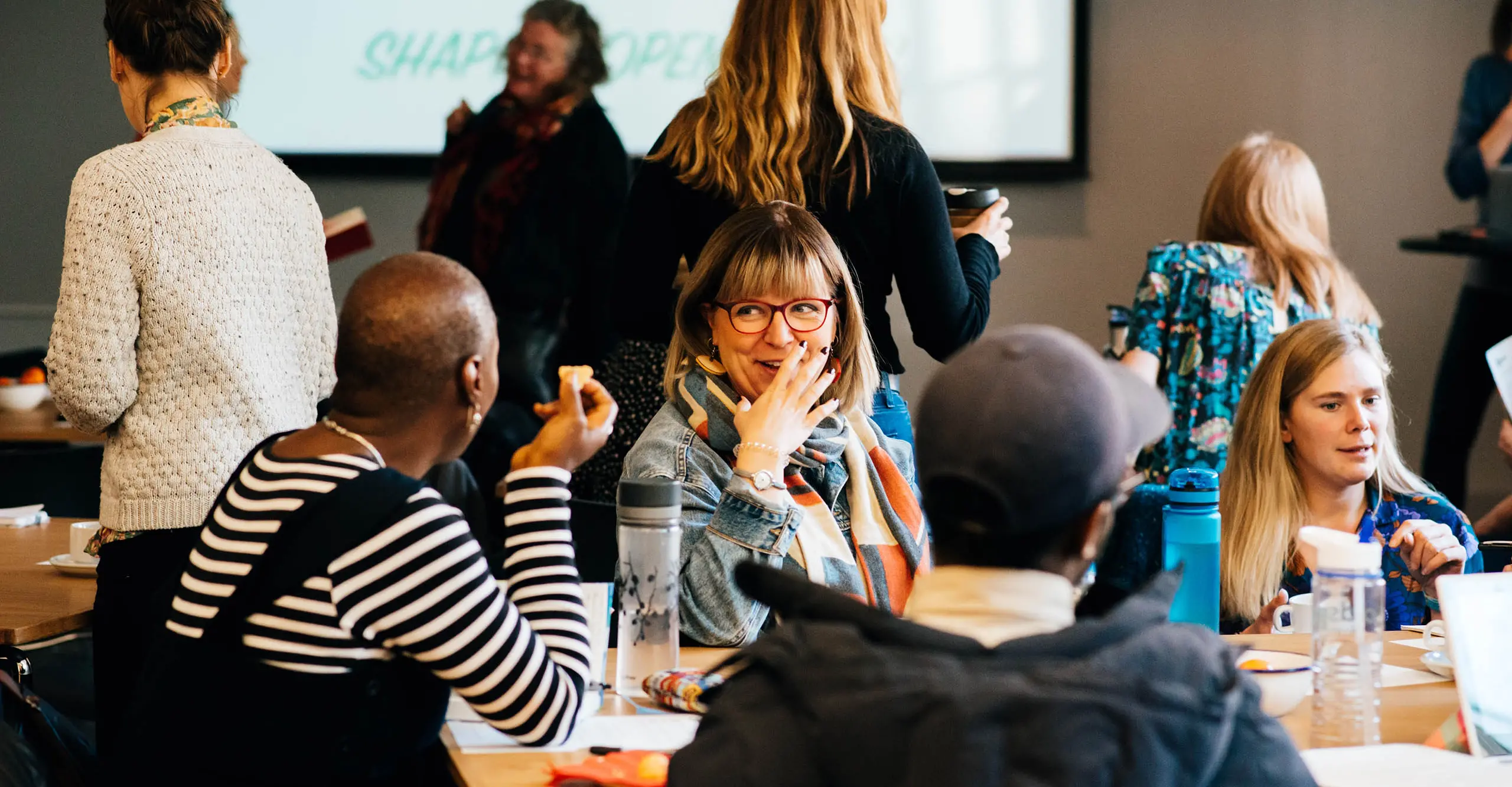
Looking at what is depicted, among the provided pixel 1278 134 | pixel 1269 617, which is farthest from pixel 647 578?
pixel 1278 134

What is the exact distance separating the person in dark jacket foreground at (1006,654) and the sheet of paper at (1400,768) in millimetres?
415

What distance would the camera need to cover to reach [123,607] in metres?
2.04

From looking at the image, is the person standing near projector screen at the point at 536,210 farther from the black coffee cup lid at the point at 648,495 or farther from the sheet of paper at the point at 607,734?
the sheet of paper at the point at 607,734

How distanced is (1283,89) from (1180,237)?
1.84 ft

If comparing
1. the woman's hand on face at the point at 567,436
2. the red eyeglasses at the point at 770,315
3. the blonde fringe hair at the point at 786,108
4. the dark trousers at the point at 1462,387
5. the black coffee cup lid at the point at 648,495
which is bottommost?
the dark trousers at the point at 1462,387

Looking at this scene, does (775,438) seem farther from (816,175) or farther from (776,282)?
(816,175)

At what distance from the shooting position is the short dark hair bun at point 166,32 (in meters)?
2.06

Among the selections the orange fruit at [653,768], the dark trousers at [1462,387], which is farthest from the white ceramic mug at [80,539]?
the dark trousers at [1462,387]

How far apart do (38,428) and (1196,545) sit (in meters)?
2.94

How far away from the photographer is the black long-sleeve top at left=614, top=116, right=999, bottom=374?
7.62 feet

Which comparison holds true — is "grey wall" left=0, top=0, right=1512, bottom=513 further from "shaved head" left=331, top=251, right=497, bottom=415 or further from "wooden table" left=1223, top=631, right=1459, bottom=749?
"shaved head" left=331, top=251, right=497, bottom=415

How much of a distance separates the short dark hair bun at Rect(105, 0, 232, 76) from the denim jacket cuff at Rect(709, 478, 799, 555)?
3.36ft

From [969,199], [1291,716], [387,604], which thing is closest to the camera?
[387,604]

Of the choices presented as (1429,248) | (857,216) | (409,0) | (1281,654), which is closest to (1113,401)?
(1281,654)
